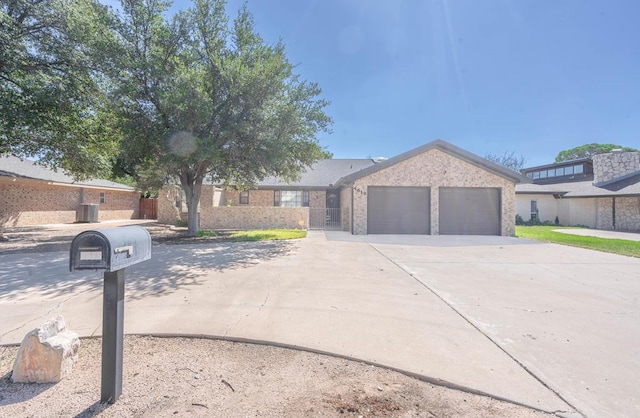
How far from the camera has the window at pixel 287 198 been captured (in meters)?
20.9

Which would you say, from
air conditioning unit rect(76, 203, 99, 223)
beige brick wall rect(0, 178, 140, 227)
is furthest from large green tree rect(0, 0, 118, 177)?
air conditioning unit rect(76, 203, 99, 223)

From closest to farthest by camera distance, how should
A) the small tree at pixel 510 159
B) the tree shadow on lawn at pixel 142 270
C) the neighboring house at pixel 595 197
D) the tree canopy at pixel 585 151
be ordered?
the tree shadow on lawn at pixel 142 270 < the neighboring house at pixel 595 197 < the small tree at pixel 510 159 < the tree canopy at pixel 585 151

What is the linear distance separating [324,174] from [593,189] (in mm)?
19897

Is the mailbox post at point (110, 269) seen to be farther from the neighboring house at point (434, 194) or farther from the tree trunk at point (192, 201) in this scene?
the neighboring house at point (434, 194)

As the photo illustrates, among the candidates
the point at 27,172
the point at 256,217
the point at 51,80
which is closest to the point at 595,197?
the point at 256,217

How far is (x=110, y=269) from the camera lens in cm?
212

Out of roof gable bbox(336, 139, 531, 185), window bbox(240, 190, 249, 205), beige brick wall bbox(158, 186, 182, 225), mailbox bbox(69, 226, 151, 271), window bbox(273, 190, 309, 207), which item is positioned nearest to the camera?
mailbox bbox(69, 226, 151, 271)

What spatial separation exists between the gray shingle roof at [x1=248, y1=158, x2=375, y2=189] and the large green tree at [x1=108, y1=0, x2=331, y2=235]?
7.43 meters

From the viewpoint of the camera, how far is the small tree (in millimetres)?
49438

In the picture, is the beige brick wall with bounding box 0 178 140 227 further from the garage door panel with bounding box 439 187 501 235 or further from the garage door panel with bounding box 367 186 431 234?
the garage door panel with bounding box 439 187 501 235

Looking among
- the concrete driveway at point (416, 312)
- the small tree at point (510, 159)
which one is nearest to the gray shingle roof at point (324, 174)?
the concrete driveway at point (416, 312)

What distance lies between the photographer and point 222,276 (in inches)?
253

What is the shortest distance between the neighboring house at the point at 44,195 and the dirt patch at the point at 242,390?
1916 centimetres

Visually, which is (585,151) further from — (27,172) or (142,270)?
(27,172)
